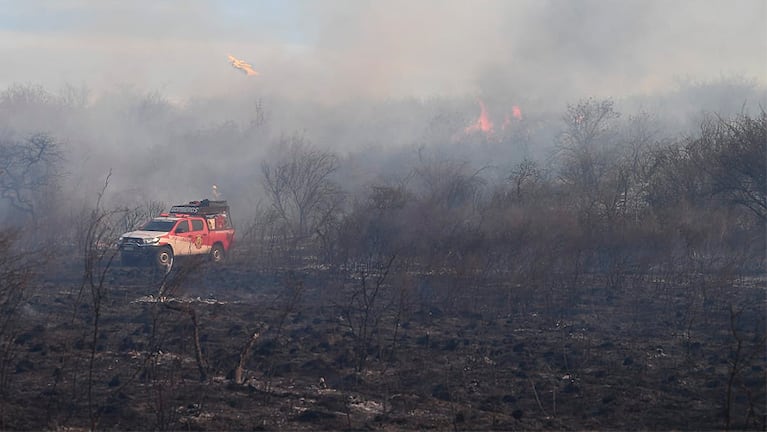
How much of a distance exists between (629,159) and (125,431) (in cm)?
2391

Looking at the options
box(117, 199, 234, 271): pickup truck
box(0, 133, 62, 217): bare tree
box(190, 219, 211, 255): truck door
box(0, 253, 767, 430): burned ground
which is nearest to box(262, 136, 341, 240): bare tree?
box(117, 199, 234, 271): pickup truck

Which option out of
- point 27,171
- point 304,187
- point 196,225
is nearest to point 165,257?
point 196,225

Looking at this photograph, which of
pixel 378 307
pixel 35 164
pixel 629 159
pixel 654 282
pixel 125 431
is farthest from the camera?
pixel 35 164

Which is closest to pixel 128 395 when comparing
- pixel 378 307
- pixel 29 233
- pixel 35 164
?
pixel 378 307

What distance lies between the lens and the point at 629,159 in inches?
1085

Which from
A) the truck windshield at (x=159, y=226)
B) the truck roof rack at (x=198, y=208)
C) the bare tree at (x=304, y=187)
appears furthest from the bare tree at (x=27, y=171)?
the truck windshield at (x=159, y=226)

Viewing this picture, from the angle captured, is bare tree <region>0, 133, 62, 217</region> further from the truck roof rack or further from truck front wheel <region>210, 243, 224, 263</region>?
truck front wheel <region>210, 243, 224, 263</region>

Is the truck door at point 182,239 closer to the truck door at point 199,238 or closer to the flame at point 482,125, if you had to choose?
the truck door at point 199,238

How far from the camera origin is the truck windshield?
65.9 feet

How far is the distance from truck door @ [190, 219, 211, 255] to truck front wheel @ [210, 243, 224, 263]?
0.90 ft

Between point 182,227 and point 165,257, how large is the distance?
1.07m

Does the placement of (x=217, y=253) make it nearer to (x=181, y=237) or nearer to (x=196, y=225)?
(x=196, y=225)

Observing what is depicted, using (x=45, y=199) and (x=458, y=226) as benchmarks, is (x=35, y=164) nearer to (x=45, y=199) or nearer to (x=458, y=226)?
(x=45, y=199)

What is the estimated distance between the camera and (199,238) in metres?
20.8
